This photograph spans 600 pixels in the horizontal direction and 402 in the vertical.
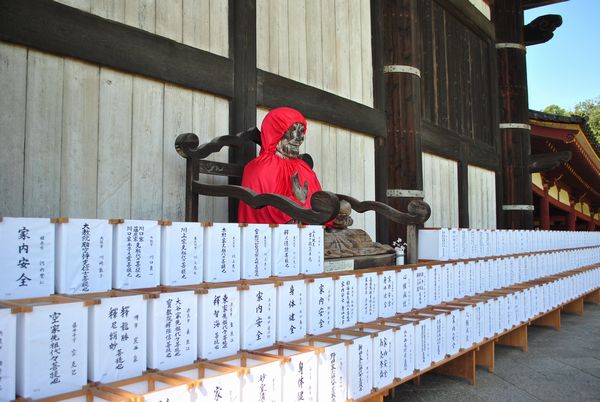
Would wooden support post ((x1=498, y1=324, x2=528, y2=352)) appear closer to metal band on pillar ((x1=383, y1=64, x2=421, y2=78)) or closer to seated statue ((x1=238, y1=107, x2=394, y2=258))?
seated statue ((x1=238, y1=107, x2=394, y2=258))

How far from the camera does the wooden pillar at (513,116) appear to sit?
8211mm

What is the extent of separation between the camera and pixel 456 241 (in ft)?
13.6

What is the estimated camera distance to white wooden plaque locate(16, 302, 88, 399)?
1485 mm

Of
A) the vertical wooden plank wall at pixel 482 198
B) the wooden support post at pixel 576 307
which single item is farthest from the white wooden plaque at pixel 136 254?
the wooden support post at pixel 576 307

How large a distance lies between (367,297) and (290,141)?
4.18 feet

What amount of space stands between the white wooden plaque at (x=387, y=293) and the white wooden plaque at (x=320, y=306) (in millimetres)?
488

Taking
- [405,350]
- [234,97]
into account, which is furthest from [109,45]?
[405,350]

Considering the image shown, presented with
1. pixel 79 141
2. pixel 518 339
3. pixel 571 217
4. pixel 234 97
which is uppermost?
pixel 234 97

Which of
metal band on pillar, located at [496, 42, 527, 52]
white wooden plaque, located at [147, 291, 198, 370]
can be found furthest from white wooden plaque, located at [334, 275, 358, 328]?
metal band on pillar, located at [496, 42, 527, 52]

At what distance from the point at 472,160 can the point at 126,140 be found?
18.5 ft

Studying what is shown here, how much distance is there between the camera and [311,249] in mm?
2775

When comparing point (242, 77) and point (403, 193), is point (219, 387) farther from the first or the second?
point (403, 193)

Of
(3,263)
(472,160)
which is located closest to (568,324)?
(472,160)

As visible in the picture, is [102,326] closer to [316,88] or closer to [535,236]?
[316,88]
